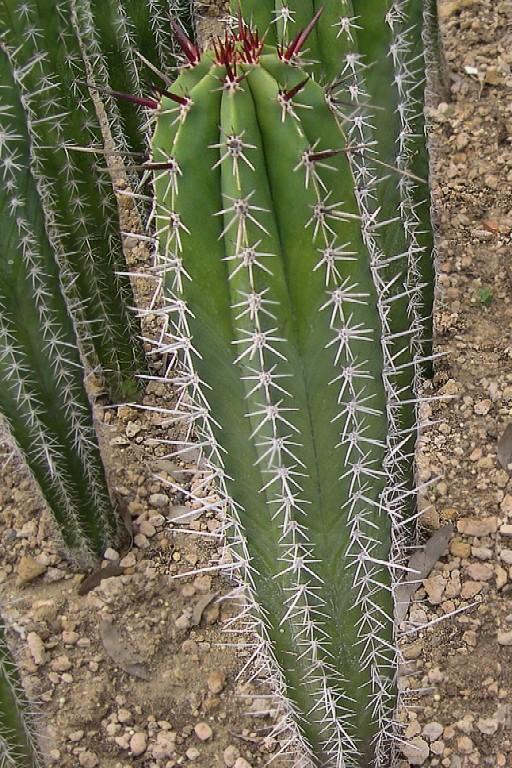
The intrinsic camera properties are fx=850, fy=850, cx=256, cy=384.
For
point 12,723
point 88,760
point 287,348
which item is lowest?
point 88,760

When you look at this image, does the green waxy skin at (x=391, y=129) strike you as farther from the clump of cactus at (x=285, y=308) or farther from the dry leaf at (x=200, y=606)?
the dry leaf at (x=200, y=606)

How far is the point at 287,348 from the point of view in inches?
47.9

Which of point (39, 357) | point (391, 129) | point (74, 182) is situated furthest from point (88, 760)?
point (391, 129)

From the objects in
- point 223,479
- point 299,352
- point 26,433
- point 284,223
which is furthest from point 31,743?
point 284,223

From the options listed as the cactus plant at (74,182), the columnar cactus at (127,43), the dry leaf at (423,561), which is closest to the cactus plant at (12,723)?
the cactus plant at (74,182)

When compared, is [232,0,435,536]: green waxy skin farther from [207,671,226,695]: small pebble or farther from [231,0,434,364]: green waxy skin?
[207,671,226,695]: small pebble

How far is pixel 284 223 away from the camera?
3.80 feet

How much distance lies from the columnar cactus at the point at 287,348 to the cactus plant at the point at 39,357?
0.65m

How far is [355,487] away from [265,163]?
1.72 feet

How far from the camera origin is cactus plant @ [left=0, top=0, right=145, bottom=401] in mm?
1776

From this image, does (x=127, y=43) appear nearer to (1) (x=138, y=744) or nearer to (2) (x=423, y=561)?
(2) (x=423, y=561)

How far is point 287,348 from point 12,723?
99 centimetres

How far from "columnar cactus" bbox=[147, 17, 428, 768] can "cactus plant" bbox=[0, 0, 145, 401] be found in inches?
25.3

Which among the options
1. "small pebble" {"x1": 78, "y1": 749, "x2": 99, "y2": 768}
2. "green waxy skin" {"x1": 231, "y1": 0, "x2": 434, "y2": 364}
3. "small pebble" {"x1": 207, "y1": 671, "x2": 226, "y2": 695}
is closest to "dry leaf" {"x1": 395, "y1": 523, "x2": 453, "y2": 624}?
"green waxy skin" {"x1": 231, "y1": 0, "x2": 434, "y2": 364}
